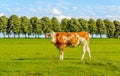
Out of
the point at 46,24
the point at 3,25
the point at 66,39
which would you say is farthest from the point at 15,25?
the point at 66,39

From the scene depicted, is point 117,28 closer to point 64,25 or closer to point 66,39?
point 64,25

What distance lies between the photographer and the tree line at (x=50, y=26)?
165 meters

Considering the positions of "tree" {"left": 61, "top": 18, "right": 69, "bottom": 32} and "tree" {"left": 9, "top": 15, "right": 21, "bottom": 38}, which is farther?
"tree" {"left": 61, "top": 18, "right": 69, "bottom": 32}

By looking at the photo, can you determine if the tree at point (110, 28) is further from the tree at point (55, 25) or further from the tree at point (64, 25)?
the tree at point (55, 25)

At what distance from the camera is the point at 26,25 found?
553 ft

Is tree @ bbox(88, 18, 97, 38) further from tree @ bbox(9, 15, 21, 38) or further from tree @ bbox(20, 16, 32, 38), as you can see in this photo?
tree @ bbox(9, 15, 21, 38)

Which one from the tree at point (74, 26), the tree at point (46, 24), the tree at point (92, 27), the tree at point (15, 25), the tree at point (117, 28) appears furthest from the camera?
the tree at point (117, 28)

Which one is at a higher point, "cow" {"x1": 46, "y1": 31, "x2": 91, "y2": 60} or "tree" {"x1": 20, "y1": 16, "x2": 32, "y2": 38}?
"tree" {"x1": 20, "y1": 16, "x2": 32, "y2": 38}

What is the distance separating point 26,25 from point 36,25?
5372 millimetres

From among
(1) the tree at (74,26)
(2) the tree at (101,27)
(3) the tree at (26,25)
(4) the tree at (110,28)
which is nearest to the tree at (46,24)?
(3) the tree at (26,25)

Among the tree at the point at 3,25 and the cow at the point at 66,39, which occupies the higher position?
the tree at the point at 3,25

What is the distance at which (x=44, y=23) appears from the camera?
6742 inches

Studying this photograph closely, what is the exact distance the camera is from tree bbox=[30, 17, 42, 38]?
16700cm

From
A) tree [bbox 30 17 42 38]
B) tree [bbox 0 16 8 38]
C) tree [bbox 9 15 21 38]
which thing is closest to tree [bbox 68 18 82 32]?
tree [bbox 30 17 42 38]
